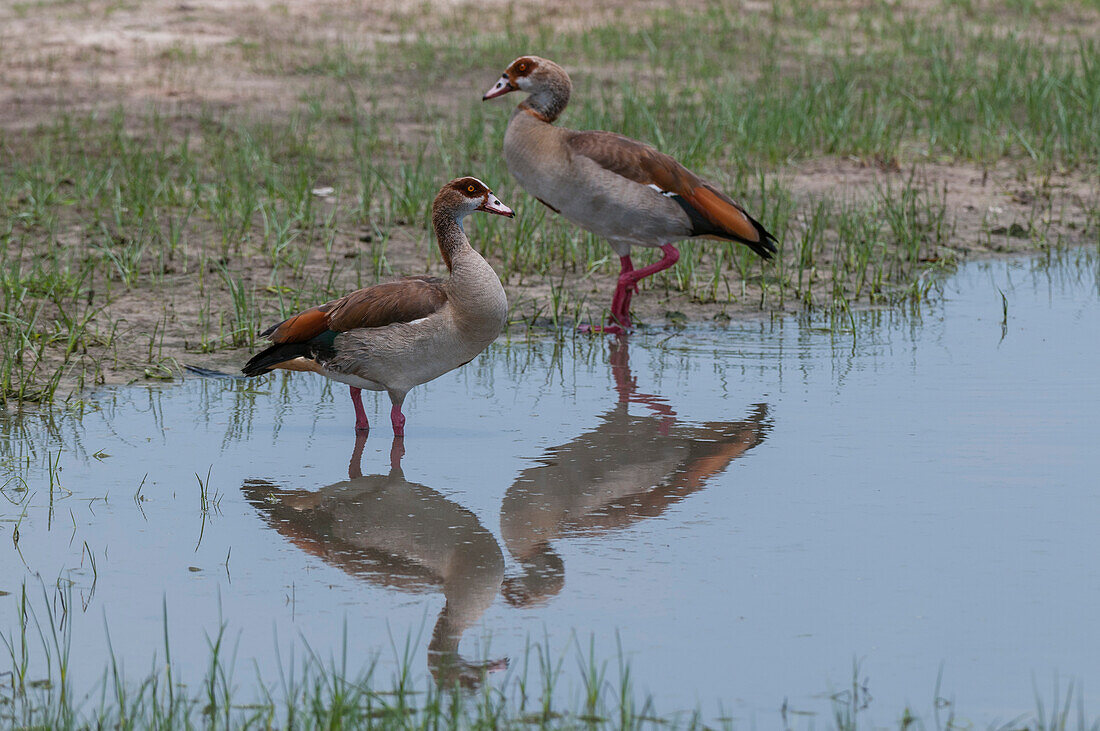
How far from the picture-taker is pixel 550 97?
9.25m

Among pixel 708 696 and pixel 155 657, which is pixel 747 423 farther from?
pixel 155 657

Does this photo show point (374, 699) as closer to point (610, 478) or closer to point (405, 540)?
point (405, 540)

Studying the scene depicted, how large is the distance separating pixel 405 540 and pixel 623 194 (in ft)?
13.3

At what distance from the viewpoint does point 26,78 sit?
15.3 meters

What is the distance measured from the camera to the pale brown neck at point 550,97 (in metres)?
9.22

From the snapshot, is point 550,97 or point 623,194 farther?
point 550,97

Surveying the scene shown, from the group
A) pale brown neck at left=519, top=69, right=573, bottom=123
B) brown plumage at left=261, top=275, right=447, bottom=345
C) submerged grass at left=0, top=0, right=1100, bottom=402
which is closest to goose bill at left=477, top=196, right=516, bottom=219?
brown plumage at left=261, top=275, right=447, bottom=345

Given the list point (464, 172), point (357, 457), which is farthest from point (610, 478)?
point (464, 172)

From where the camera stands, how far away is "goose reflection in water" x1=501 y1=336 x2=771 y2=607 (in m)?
4.86

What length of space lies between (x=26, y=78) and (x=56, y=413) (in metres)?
9.82

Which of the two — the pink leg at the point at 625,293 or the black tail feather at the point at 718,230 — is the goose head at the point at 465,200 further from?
the black tail feather at the point at 718,230

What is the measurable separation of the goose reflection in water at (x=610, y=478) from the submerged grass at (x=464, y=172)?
2.13 m

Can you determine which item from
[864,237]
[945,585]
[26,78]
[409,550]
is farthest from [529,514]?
[26,78]

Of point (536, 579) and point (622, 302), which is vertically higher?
point (622, 302)
